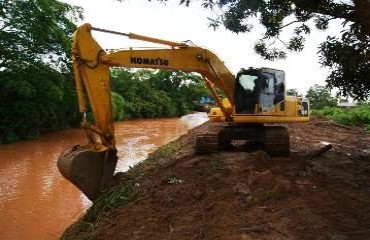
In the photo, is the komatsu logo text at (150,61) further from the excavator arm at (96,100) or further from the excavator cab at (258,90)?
the excavator cab at (258,90)

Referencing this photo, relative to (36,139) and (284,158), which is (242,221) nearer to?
(284,158)

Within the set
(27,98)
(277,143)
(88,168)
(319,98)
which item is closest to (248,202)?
(88,168)

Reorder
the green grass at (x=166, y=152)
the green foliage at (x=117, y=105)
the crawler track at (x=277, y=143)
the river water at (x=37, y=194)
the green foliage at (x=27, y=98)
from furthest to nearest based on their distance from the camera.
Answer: the green foliage at (x=117, y=105)
the green foliage at (x=27, y=98)
the green grass at (x=166, y=152)
the crawler track at (x=277, y=143)
the river water at (x=37, y=194)

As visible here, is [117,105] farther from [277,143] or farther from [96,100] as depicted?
[96,100]

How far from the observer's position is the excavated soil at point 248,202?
571cm

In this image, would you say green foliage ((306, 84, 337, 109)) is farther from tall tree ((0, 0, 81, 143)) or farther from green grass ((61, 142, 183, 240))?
green grass ((61, 142, 183, 240))

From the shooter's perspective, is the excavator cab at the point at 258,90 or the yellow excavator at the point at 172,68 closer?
the yellow excavator at the point at 172,68

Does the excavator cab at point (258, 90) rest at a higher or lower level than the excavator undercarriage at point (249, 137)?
higher

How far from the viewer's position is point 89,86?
7.84 meters

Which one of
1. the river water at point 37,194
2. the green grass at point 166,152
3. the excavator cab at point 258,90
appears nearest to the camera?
the river water at point 37,194

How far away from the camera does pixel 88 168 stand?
7.39 m

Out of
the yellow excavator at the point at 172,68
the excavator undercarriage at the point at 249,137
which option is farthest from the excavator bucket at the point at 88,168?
the excavator undercarriage at the point at 249,137

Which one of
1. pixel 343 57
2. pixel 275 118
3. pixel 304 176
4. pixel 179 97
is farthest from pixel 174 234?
pixel 179 97

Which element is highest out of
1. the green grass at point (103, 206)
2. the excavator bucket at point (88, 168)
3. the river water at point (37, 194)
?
the excavator bucket at point (88, 168)
